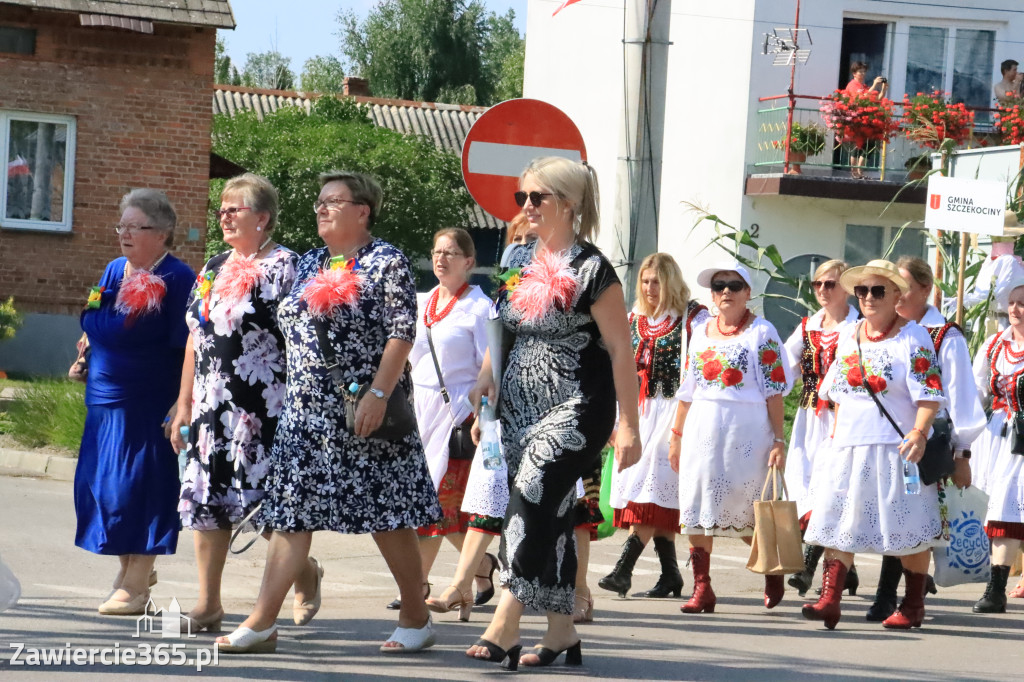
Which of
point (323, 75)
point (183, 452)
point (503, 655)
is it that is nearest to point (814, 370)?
point (503, 655)

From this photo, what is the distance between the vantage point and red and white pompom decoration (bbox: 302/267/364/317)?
618 centimetres

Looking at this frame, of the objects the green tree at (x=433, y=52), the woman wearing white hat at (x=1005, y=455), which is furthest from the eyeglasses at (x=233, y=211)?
the green tree at (x=433, y=52)

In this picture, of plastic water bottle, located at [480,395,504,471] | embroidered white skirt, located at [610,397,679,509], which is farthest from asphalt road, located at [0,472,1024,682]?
plastic water bottle, located at [480,395,504,471]

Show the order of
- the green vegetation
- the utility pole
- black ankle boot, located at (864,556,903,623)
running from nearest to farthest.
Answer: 1. black ankle boot, located at (864,556,903,623)
2. the utility pole
3. the green vegetation

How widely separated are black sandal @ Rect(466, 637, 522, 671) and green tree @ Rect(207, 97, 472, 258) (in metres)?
24.2

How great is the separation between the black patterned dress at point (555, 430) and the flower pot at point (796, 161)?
1756 cm

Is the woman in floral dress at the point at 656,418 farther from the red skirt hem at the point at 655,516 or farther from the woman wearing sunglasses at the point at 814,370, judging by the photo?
the woman wearing sunglasses at the point at 814,370

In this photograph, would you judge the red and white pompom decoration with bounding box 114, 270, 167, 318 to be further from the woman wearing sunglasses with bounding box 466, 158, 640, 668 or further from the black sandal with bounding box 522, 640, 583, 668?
the black sandal with bounding box 522, 640, 583, 668

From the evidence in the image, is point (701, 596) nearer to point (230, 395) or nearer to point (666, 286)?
point (666, 286)

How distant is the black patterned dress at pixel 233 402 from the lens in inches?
261

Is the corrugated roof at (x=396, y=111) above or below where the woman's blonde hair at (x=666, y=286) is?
above

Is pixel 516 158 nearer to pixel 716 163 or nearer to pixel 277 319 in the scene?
pixel 277 319

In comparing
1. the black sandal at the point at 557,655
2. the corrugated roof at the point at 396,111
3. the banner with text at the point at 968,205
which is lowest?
the black sandal at the point at 557,655

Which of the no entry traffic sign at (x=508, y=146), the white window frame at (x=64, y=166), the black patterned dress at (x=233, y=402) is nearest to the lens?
the black patterned dress at (x=233, y=402)
